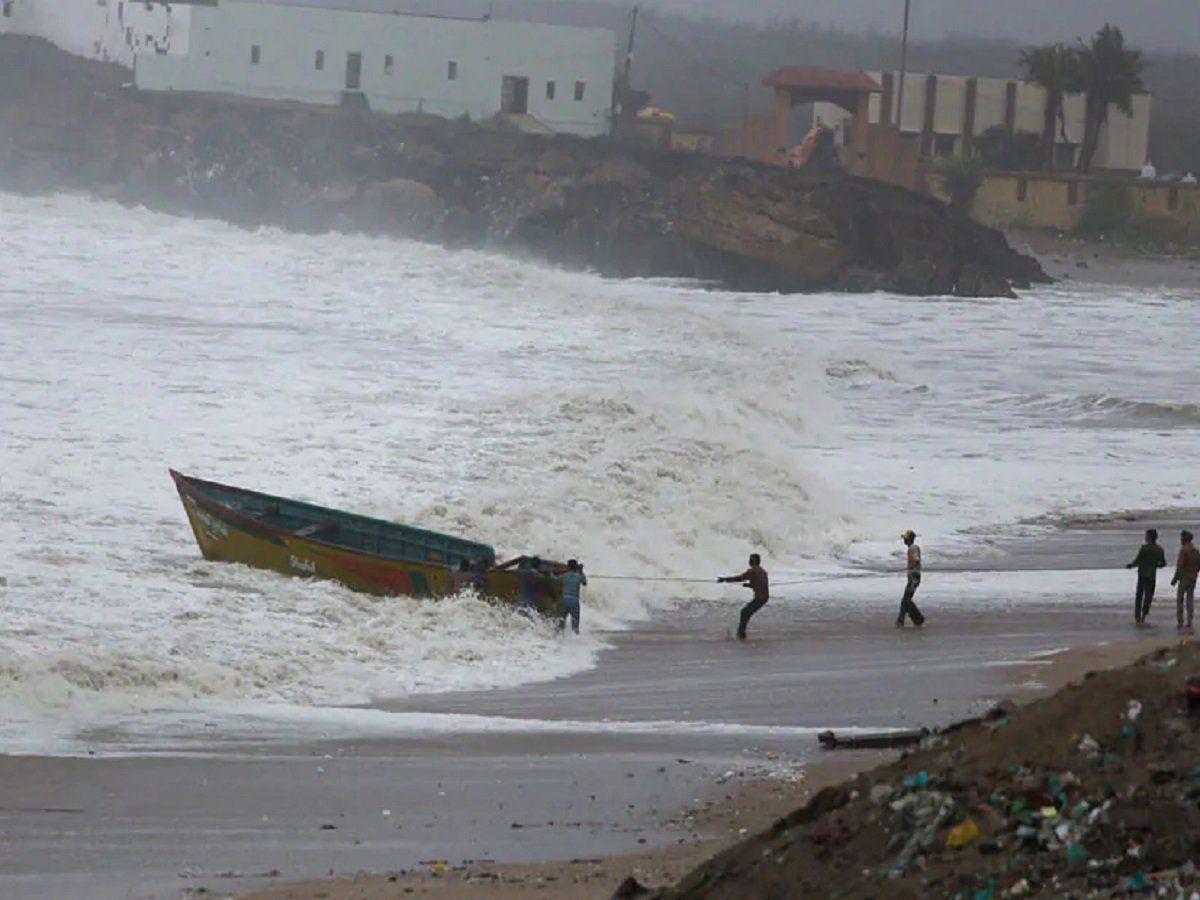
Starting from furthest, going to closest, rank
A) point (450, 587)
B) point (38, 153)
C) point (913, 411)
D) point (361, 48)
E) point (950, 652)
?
point (38, 153), point (361, 48), point (913, 411), point (450, 587), point (950, 652)

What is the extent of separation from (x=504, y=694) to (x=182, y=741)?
10.1ft

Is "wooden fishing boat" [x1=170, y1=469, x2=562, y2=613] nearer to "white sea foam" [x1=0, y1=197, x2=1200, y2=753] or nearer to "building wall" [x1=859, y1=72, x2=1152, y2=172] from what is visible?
"white sea foam" [x1=0, y1=197, x2=1200, y2=753]

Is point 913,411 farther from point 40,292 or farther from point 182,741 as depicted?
point 182,741

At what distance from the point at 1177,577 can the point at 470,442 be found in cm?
1369

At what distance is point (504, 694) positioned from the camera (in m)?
15.9

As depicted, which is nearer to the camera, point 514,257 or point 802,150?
point 514,257

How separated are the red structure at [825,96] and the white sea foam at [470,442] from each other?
2478 cm

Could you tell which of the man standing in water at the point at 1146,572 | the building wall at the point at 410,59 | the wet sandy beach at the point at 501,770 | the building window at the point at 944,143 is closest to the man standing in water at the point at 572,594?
the wet sandy beach at the point at 501,770

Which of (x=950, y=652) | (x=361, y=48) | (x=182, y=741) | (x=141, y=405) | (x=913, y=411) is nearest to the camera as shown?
(x=182, y=741)

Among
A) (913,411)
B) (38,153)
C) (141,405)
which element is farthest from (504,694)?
(38,153)

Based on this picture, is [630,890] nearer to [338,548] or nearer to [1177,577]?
[338,548]

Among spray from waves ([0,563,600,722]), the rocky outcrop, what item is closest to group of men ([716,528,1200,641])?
spray from waves ([0,563,600,722])

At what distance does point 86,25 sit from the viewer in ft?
324

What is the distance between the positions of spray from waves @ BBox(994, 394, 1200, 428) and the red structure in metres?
45.8
